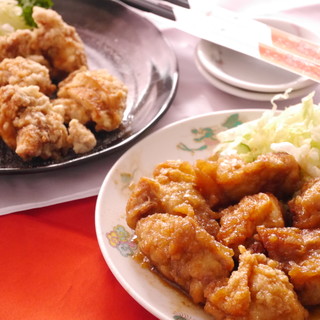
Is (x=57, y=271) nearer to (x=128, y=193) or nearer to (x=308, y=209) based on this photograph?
(x=128, y=193)

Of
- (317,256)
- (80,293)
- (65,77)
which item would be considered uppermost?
(317,256)

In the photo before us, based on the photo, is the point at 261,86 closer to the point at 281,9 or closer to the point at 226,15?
the point at 226,15

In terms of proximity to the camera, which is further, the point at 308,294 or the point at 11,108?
the point at 11,108

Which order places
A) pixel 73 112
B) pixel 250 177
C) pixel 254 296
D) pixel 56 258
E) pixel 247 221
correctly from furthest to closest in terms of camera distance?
pixel 73 112 < pixel 56 258 < pixel 250 177 < pixel 247 221 < pixel 254 296

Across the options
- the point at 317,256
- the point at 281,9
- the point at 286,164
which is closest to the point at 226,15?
the point at 281,9

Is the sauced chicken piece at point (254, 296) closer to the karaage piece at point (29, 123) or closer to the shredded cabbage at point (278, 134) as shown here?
the shredded cabbage at point (278, 134)

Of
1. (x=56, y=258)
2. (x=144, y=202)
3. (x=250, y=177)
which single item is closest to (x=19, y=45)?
(x=56, y=258)
